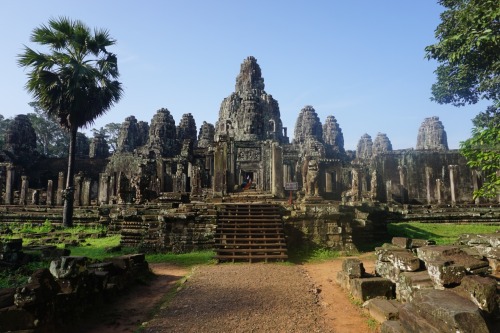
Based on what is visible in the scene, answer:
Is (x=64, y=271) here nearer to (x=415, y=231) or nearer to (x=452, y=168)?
(x=415, y=231)

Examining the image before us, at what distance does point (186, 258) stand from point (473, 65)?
724 inches

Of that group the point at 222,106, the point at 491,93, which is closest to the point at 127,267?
the point at 491,93

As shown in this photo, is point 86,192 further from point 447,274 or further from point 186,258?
point 447,274

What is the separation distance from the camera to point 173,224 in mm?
10586

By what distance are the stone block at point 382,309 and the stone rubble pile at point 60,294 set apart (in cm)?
446

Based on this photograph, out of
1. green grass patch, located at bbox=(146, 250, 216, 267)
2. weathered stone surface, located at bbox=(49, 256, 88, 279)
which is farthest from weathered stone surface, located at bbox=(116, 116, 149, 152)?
weathered stone surface, located at bbox=(49, 256, 88, 279)

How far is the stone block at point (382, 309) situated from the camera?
452 cm

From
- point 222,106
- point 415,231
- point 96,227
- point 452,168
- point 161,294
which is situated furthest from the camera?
point 222,106

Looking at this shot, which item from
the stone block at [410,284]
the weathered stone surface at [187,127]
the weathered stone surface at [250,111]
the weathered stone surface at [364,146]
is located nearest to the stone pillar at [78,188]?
the weathered stone surface at [250,111]

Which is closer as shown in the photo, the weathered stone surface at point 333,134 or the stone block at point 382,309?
the stone block at point 382,309

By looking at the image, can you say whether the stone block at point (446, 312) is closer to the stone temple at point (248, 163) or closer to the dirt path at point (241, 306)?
Answer: the dirt path at point (241, 306)

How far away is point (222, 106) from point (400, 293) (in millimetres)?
42374

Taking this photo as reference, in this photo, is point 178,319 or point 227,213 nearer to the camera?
point 178,319

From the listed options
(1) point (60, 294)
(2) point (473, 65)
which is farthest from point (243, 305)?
(2) point (473, 65)
